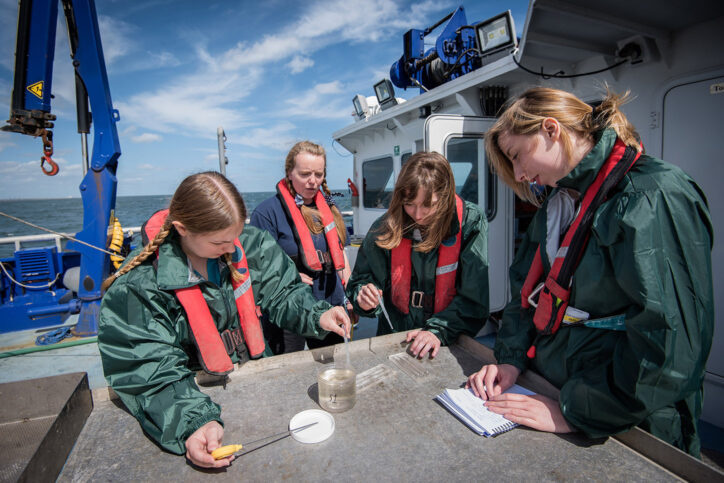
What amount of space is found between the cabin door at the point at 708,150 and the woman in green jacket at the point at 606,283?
73.2 inches

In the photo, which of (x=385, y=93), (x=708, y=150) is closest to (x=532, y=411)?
(x=708, y=150)

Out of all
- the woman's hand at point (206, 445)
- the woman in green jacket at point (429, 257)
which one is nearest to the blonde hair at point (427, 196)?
the woman in green jacket at point (429, 257)

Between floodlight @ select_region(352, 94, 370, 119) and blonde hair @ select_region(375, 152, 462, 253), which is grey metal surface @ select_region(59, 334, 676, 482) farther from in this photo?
floodlight @ select_region(352, 94, 370, 119)

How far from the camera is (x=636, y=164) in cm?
112

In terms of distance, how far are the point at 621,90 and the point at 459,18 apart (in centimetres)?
252

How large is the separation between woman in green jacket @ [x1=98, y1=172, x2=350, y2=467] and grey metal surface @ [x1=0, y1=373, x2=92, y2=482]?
0.15 metres

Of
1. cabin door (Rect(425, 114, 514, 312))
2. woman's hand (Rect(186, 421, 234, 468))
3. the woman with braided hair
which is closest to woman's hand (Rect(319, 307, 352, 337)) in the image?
woman's hand (Rect(186, 421, 234, 468))

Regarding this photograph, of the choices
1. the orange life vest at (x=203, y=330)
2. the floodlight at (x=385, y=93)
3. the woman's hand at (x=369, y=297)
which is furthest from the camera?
the floodlight at (x=385, y=93)

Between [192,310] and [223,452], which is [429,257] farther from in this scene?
[223,452]

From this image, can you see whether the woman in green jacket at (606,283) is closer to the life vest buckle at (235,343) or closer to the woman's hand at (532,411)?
the woman's hand at (532,411)

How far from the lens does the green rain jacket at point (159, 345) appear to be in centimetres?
114

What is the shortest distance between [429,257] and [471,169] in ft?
7.64

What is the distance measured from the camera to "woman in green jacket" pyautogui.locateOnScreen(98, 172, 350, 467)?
1.16 meters

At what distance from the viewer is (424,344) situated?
165 centimetres
